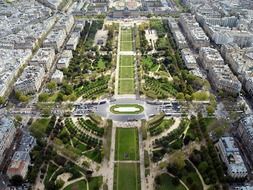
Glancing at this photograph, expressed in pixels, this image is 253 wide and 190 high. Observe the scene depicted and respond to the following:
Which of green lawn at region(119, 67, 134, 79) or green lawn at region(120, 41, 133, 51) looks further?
green lawn at region(120, 41, 133, 51)

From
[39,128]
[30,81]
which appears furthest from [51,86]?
[39,128]

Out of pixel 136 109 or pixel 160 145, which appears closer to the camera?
pixel 160 145

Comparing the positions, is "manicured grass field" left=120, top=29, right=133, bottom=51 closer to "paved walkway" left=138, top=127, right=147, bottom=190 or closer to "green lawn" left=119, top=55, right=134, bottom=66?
"green lawn" left=119, top=55, right=134, bottom=66

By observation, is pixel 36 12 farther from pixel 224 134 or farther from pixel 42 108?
pixel 224 134

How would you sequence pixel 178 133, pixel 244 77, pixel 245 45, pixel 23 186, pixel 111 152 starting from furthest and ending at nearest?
pixel 245 45, pixel 244 77, pixel 178 133, pixel 111 152, pixel 23 186

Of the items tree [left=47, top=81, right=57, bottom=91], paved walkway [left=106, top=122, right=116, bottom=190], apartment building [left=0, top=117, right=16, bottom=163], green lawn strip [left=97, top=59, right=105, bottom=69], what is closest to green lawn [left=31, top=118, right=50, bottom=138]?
apartment building [left=0, top=117, right=16, bottom=163]

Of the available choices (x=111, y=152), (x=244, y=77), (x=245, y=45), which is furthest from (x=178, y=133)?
(x=245, y=45)
